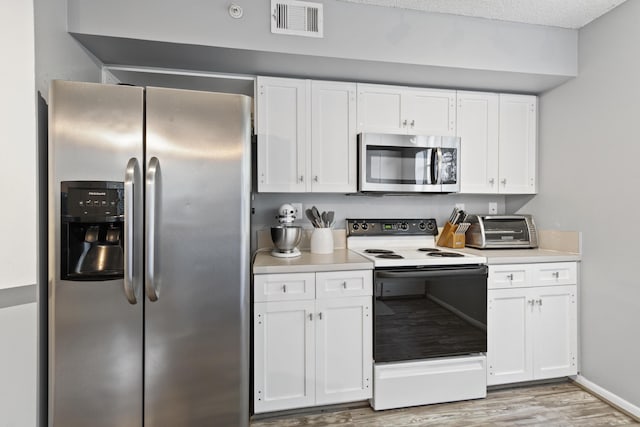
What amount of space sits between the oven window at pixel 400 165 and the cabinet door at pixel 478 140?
1.17ft

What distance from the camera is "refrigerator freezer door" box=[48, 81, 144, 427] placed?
1413 mm

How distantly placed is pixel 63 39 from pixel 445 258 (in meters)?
2.48

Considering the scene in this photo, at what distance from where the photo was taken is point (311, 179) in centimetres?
226

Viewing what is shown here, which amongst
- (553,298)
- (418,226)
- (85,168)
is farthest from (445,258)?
(85,168)

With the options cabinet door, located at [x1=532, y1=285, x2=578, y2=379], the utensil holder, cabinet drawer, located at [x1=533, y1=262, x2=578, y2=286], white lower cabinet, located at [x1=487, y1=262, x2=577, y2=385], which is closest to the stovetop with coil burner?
the utensil holder

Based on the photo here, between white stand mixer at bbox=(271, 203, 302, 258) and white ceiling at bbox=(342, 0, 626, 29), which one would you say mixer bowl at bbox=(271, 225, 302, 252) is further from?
white ceiling at bbox=(342, 0, 626, 29)

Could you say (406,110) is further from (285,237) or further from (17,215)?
(17,215)

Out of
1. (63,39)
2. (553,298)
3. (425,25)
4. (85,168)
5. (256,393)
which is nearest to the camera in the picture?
(85,168)

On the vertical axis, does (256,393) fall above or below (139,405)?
below

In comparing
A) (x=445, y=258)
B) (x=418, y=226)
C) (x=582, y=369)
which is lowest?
(x=582, y=369)

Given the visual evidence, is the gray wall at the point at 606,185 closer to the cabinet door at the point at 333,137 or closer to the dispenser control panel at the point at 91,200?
the cabinet door at the point at 333,137

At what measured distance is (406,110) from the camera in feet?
7.76

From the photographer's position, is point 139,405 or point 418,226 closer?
point 139,405

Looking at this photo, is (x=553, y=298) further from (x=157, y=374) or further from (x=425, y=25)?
(x=157, y=374)
